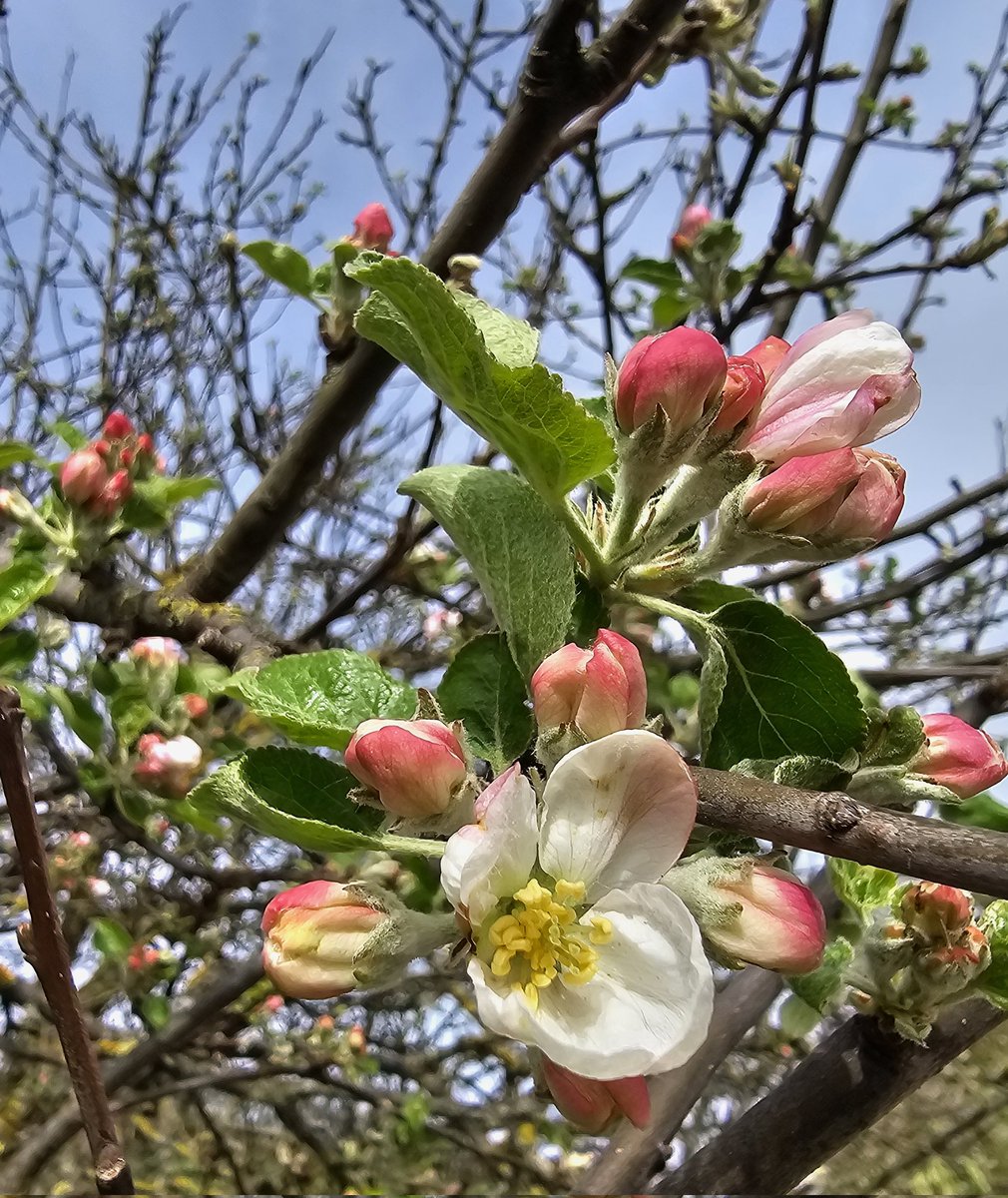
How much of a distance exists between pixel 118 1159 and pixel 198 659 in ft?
4.81

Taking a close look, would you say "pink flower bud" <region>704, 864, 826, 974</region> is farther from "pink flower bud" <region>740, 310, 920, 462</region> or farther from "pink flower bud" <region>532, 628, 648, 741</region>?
"pink flower bud" <region>740, 310, 920, 462</region>

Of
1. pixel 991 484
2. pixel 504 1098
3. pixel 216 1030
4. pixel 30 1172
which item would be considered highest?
pixel 991 484

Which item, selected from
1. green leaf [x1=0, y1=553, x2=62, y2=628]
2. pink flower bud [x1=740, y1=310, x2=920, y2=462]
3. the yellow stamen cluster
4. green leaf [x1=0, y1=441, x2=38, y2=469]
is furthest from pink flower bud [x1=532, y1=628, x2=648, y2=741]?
green leaf [x1=0, y1=441, x2=38, y2=469]

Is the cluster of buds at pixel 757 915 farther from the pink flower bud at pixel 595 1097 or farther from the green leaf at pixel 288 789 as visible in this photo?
the green leaf at pixel 288 789

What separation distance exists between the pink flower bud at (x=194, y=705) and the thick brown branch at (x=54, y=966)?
1.08 meters

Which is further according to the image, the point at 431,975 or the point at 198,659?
the point at 431,975

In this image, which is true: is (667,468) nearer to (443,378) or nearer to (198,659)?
(443,378)

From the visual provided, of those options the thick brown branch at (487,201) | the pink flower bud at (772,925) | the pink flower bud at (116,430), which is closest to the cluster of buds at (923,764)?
the pink flower bud at (772,925)

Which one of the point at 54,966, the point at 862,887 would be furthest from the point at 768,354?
the point at 54,966

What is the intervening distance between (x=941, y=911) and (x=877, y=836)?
47 centimetres

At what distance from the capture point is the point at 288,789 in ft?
2.51

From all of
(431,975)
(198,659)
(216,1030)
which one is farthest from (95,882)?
(198,659)

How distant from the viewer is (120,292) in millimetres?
5133

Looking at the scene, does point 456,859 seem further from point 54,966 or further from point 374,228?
point 374,228
